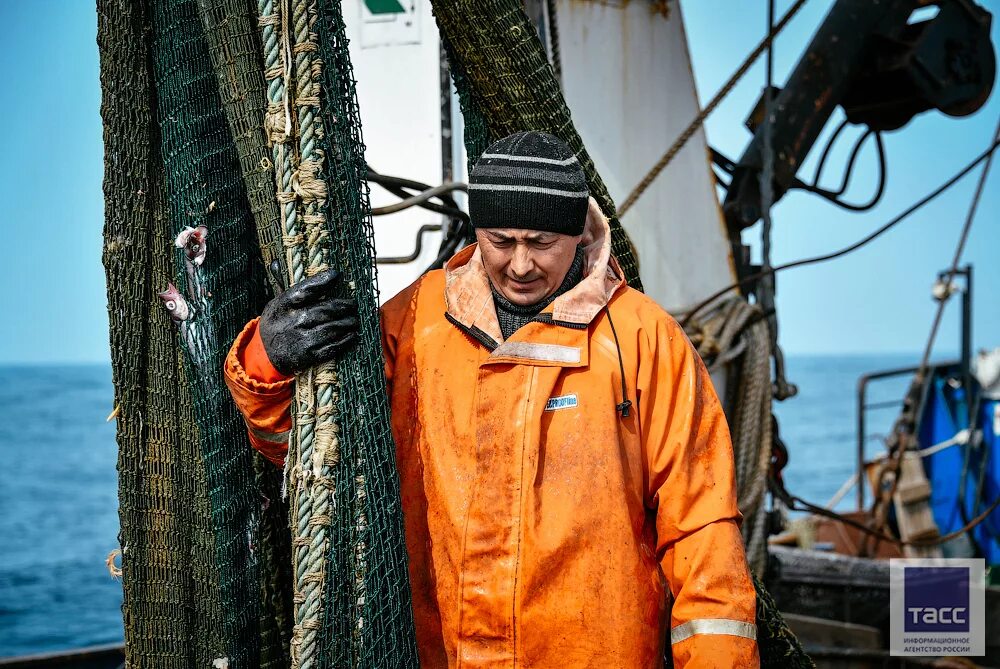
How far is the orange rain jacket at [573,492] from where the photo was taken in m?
2.22

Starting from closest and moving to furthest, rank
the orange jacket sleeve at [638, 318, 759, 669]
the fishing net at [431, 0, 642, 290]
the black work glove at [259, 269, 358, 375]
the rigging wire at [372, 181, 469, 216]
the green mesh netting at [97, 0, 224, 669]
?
the black work glove at [259, 269, 358, 375] < the orange jacket sleeve at [638, 318, 759, 669] < the green mesh netting at [97, 0, 224, 669] < the fishing net at [431, 0, 642, 290] < the rigging wire at [372, 181, 469, 216]

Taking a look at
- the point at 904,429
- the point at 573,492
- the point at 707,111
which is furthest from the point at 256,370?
the point at 904,429

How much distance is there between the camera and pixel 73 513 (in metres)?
28.0

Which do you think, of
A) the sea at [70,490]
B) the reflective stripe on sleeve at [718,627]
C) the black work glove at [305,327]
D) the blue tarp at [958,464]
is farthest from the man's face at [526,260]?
the blue tarp at [958,464]

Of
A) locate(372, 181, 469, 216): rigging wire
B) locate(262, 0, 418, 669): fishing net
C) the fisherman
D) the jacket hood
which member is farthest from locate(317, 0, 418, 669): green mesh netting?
locate(372, 181, 469, 216): rigging wire

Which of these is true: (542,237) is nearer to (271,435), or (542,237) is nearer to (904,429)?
(271,435)

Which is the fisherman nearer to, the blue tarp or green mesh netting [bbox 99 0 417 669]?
green mesh netting [bbox 99 0 417 669]

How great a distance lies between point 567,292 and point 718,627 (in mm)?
804

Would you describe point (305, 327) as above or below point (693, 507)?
above

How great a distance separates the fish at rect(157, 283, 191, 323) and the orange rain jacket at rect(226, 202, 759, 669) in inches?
12.2

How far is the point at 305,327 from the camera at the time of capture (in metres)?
2.10

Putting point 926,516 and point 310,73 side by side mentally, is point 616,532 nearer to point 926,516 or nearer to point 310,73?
point 310,73

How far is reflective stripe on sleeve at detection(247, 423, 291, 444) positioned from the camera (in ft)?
7.39

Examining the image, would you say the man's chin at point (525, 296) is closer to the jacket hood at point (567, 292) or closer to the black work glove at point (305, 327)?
the jacket hood at point (567, 292)
